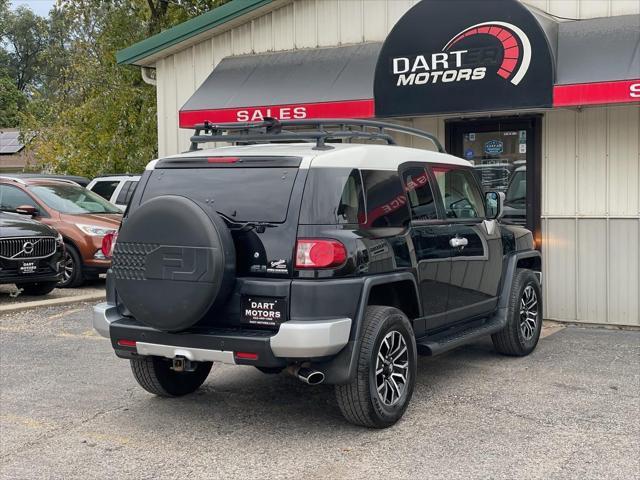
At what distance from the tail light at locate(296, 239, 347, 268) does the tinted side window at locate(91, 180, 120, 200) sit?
42.3ft

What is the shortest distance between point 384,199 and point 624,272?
5.02m

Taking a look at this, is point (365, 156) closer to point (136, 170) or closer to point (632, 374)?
point (632, 374)

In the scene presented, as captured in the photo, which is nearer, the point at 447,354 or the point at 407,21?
the point at 447,354

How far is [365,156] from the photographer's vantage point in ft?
19.3

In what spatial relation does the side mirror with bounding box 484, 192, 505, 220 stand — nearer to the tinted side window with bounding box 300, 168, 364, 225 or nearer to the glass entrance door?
the tinted side window with bounding box 300, 168, 364, 225

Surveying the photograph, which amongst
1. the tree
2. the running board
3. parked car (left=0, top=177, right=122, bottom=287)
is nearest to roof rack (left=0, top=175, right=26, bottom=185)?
parked car (left=0, top=177, right=122, bottom=287)

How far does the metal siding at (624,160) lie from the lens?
9.69m

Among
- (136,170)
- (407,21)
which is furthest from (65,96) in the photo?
(407,21)

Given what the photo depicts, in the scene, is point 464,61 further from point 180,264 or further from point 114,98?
point 114,98

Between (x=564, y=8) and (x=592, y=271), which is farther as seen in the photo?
(x=564, y=8)

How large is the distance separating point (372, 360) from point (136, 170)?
19.2 meters

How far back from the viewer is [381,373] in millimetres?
5738

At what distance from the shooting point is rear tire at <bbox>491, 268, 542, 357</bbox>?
7801 millimetres

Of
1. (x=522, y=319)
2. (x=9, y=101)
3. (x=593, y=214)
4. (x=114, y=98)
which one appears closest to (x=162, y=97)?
(x=593, y=214)
